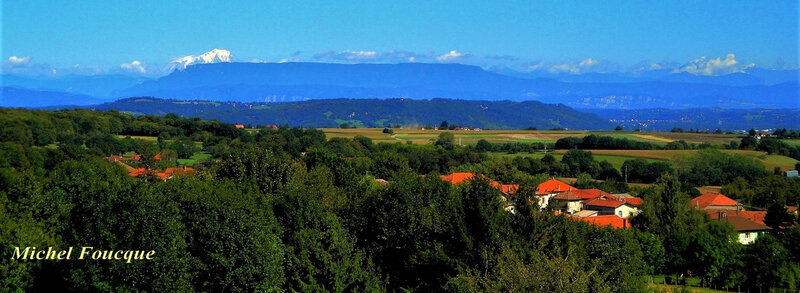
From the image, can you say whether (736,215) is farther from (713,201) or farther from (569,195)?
(569,195)

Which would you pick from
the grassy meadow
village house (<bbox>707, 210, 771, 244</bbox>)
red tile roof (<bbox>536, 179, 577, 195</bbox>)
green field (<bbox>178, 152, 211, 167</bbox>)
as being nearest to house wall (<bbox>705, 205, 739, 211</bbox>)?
village house (<bbox>707, 210, 771, 244</bbox>)

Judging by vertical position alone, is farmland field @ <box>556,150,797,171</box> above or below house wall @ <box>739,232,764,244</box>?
above

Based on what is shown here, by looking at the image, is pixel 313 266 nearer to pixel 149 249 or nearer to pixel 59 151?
pixel 149 249

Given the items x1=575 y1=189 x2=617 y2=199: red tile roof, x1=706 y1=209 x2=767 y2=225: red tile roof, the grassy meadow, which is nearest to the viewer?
x1=706 y1=209 x2=767 y2=225: red tile roof

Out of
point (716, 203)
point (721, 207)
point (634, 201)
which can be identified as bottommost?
point (721, 207)

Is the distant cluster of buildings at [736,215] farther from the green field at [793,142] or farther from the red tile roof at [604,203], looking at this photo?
the green field at [793,142]

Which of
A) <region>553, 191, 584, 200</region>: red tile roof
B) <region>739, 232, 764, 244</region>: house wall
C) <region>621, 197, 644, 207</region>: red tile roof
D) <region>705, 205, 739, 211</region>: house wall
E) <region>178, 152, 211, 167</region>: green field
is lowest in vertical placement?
<region>739, 232, 764, 244</region>: house wall

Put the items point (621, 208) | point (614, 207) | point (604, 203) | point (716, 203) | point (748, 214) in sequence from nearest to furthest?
point (748, 214) → point (614, 207) → point (621, 208) → point (604, 203) → point (716, 203)

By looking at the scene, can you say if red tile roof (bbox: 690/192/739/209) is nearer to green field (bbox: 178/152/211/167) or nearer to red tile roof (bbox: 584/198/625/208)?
red tile roof (bbox: 584/198/625/208)

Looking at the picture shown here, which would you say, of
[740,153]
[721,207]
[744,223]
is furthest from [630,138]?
[744,223]

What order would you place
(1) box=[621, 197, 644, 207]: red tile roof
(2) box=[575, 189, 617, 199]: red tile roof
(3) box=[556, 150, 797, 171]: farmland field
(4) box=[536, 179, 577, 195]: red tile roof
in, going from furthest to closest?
(3) box=[556, 150, 797, 171]: farmland field → (4) box=[536, 179, 577, 195]: red tile roof → (2) box=[575, 189, 617, 199]: red tile roof → (1) box=[621, 197, 644, 207]: red tile roof

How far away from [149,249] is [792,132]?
11183 centimetres

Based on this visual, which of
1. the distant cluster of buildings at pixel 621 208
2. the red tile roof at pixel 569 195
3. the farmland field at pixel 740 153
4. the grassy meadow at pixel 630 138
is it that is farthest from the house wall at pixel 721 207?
the grassy meadow at pixel 630 138

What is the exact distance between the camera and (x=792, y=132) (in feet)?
388
